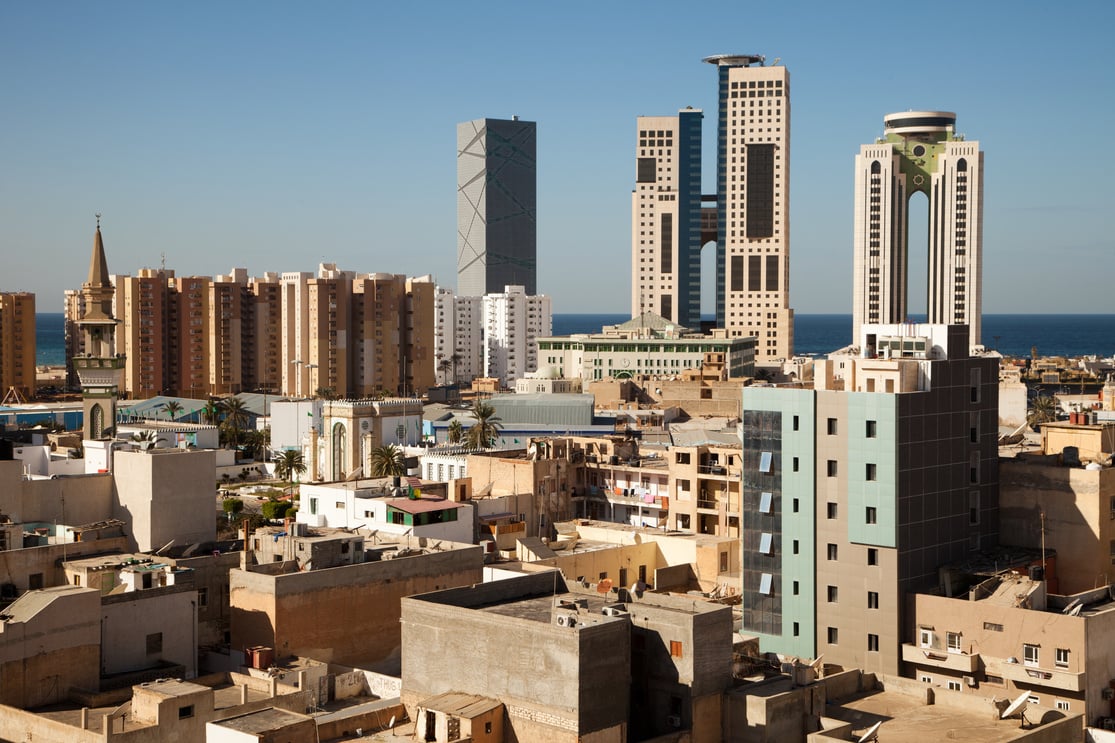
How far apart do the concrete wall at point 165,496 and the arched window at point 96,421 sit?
24465 millimetres

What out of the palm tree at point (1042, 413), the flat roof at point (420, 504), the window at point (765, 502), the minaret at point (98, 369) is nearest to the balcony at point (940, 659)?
the window at point (765, 502)

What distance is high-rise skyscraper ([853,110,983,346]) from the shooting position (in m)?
156

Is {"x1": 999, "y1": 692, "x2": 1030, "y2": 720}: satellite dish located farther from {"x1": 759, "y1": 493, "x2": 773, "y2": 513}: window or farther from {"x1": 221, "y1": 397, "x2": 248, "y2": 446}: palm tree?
{"x1": 221, "y1": 397, "x2": 248, "y2": 446}: palm tree

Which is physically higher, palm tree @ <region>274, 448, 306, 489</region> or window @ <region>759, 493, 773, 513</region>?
window @ <region>759, 493, 773, 513</region>

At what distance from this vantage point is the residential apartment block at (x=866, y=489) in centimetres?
3888

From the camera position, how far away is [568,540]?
176 feet

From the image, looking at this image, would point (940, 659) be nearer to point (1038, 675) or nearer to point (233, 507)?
point (1038, 675)

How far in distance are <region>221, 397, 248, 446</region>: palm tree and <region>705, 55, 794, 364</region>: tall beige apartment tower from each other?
282ft

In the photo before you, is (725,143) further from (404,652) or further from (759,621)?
(404,652)

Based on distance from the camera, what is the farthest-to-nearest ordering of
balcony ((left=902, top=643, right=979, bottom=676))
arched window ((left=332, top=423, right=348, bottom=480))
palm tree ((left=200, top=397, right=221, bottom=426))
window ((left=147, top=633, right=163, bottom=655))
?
palm tree ((left=200, top=397, right=221, bottom=426)), arched window ((left=332, top=423, right=348, bottom=480)), balcony ((left=902, top=643, right=979, bottom=676)), window ((left=147, top=633, right=163, bottom=655))

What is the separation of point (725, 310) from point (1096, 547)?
144079 mm

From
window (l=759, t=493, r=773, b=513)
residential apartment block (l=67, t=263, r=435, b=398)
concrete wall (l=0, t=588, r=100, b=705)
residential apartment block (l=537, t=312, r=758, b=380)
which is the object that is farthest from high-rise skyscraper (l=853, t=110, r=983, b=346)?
concrete wall (l=0, t=588, r=100, b=705)

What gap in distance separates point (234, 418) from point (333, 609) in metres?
69.2

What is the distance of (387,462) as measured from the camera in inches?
2800
